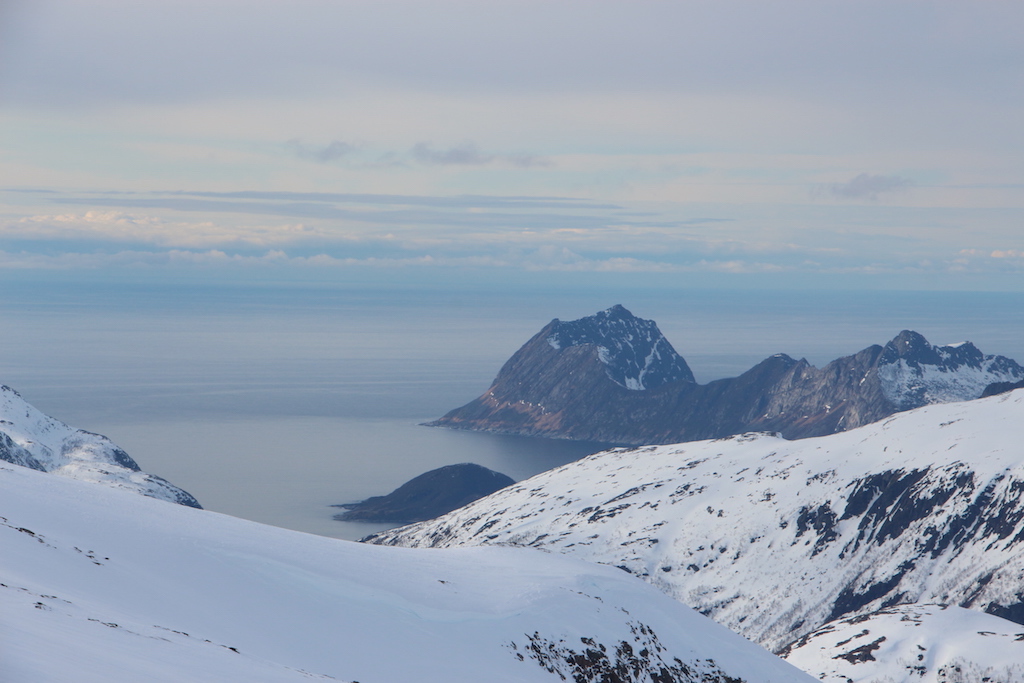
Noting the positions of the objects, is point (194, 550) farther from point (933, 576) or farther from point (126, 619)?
point (933, 576)

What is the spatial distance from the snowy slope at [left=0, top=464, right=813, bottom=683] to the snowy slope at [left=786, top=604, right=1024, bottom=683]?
111 ft

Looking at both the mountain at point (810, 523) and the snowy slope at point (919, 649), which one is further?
the mountain at point (810, 523)

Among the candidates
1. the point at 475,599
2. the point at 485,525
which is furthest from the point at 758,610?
the point at 475,599

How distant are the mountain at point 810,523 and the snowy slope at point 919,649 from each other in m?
17.0

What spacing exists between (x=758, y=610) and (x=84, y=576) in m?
111

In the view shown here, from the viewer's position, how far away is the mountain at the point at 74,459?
15964 centimetres

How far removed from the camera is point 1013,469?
135m

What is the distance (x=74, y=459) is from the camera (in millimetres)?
184750

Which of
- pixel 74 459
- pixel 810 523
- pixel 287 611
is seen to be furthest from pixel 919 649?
pixel 74 459

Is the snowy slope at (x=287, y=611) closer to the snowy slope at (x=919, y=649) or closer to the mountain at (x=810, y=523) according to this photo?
the snowy slope at (x=919, y=649)

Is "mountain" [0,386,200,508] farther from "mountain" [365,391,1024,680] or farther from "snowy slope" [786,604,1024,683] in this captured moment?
"snowy slope" [786,604,1024,683]

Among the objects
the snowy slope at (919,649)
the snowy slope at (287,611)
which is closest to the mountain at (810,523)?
the snowy slope at (919,649)

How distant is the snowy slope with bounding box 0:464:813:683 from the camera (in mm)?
29219

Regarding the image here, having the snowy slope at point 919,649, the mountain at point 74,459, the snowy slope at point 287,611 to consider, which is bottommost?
the mountain at point 74,459
